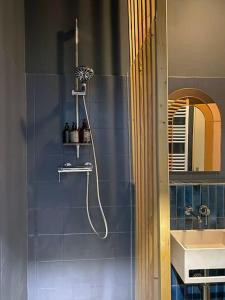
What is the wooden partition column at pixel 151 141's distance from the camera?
164cm

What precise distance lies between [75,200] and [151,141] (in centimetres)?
122

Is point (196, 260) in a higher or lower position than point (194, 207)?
lower

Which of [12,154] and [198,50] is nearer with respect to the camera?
[12,154]

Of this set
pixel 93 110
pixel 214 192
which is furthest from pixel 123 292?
pixel 93 110

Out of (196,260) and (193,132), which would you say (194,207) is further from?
(193,132)

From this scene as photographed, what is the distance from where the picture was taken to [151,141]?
1827 millimetres

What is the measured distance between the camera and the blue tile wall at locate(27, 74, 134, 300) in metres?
2.73

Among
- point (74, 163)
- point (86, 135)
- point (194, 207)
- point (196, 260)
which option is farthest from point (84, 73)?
point (196, 260)

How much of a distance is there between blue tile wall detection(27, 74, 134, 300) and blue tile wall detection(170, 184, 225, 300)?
15.7 inches

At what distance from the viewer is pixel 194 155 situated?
279 centimetres

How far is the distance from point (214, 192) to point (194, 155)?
37cm

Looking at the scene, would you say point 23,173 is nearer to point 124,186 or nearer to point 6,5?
point 124,186

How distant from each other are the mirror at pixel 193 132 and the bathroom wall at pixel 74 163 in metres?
0.43

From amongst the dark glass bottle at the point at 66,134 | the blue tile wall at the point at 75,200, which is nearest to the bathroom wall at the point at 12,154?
the blue tile wall at the point at 75,200
